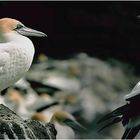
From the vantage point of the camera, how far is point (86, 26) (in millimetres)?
3893

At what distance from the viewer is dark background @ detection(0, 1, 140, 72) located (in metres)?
3.75

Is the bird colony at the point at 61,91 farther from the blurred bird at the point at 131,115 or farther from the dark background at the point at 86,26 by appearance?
the dark background at the point at 86,26

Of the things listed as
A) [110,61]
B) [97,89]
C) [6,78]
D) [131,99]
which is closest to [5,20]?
[6,78]

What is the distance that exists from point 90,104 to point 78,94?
116 mm

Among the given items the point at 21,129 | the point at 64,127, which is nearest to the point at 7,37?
the point at 21,129

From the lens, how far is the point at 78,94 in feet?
10.8

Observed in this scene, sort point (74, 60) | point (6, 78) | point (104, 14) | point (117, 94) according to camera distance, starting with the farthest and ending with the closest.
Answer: point (104, 14) → point (74, 60) → point (117, 94) → point (6, 78)

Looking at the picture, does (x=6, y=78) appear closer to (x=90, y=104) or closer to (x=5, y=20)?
(x=5, y=20)

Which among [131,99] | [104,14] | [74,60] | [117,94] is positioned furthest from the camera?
[104,14]

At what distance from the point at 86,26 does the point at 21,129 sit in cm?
224

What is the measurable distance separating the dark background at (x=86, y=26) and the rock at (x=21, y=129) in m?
1.99

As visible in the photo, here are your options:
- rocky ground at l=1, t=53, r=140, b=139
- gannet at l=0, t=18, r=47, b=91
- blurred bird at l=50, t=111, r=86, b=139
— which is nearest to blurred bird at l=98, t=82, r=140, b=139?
gannet at l=0, t=18, r=47, b=91

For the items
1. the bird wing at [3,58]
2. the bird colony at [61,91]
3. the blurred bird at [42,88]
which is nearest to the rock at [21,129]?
the bird colony at [61,91]

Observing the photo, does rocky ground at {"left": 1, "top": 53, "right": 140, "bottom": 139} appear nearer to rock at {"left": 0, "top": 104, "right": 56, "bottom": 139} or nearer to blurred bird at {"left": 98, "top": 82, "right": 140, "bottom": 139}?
blurred bird at {"left": 98, "top": 82, "right": 140, "bottom": 139}
